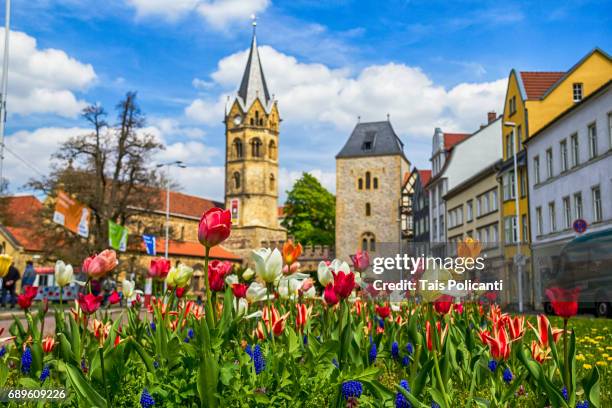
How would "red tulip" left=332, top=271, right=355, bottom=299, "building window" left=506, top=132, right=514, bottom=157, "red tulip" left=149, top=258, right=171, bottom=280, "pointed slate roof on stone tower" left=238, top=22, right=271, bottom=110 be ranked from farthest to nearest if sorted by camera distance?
"pointed slate roof on stone tower" left=238, top=22, right=271, bottom=110 < "building window" left=506, top=132, right=514, bottom=157 < "red tulip" left=149, top=258, right=171, bottom=280 < "red tulip" left=332, top=271, right=355, bottom=299

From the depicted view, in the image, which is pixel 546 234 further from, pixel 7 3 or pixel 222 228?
pixel 222 228

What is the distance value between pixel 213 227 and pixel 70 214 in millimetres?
26562

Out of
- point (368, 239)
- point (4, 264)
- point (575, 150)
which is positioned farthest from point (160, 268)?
point (368, 239)

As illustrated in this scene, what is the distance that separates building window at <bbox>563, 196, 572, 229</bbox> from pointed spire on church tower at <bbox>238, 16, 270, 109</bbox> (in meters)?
63.4

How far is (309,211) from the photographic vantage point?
77938 millimetres

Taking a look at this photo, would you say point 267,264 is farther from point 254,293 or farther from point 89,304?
point 89,304

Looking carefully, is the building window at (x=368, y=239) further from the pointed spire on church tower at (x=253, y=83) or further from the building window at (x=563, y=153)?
the building window at (x=563, y=153)

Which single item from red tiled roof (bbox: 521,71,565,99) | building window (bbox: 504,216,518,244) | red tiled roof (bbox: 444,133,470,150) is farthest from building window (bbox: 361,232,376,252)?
red tiled roof (bbox: 521,71,565,99)

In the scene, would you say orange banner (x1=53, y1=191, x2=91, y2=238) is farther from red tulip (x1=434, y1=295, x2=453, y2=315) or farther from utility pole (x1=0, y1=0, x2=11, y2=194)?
red tulip (x1=434, y1=295, x2=453, y2=315)

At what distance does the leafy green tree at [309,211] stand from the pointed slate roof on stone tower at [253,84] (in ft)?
51.7

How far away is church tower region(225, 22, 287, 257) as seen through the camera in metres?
85.2

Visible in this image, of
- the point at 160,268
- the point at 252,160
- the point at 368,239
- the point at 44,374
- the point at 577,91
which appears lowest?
the point at 44,374

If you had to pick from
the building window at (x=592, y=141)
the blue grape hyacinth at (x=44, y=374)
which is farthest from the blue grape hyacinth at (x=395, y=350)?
the building window at (x=592, y=141)

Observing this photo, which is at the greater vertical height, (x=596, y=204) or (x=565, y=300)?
(x=596, y=204)
